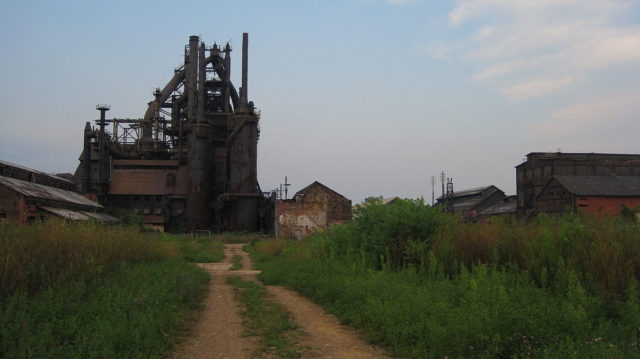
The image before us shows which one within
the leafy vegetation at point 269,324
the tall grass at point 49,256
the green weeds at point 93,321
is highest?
the tall grass at point 49,256

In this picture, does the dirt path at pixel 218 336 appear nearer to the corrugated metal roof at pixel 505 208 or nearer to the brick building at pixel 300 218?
the brick building at pixel 300 218

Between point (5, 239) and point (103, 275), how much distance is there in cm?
206

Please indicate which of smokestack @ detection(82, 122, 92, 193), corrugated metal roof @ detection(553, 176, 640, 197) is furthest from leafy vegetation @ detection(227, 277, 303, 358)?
smokestack @ detection(82, 122, 92, 193)

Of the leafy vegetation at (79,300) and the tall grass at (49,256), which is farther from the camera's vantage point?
the tall grass at (49,256)

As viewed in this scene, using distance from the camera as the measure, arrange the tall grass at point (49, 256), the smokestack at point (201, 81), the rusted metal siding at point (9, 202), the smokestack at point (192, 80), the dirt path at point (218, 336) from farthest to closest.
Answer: the smokestack at point (192, 80), the smokestack at point (201, 81), the rusted metal siding at point (9, 202), the tall grass at point (49, 256), the dirt path at point (218, 336)

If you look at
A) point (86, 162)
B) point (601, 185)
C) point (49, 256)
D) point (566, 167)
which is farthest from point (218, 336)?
point (86, 162)

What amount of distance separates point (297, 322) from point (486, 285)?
3.05 m

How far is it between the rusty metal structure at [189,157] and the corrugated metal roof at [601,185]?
2723 cm

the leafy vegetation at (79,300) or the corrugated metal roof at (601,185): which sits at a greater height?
the corrugated metal roof at (601,185)

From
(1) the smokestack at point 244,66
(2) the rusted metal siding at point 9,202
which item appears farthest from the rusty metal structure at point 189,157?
(2) the rusted metal siding at point 9,202

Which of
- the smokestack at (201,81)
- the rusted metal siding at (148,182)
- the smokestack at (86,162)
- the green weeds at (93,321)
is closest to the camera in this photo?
the green weeds at (93,321)

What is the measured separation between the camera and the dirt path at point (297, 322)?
654 cm

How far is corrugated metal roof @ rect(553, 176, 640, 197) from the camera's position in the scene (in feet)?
137

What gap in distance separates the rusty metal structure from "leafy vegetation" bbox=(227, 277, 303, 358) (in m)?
37.1
